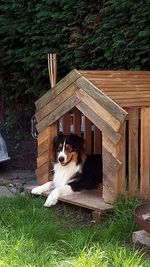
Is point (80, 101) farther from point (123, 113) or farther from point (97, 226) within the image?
point (97, 226)

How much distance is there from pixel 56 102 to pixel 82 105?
42cm

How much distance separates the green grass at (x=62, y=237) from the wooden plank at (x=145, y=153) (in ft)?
0.99

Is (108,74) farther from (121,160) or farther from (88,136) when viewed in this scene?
(121,160)

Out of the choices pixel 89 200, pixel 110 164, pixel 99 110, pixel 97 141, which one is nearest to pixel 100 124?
pixel 99 110

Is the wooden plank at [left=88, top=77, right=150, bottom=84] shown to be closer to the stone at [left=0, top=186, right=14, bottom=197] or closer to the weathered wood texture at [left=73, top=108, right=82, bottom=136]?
the weathered wood texture at [left=73, top=108, right=82, bottom=136]


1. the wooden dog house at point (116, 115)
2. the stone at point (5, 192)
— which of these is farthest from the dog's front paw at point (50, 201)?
the stone at point (5, 192)

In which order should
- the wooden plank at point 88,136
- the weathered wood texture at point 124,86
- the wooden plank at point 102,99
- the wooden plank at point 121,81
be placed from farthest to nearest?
1. the wooden plank at point 88,136
2. the wooden plank at point 121,81
3. the weathered wood texture at point 124,86
4. the wooden plank at point 102,99

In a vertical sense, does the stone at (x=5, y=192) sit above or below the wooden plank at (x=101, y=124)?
below

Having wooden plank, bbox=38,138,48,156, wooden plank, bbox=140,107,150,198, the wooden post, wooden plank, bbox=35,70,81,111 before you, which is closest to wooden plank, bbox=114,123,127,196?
wooden plank, bbox=140,107,150,198

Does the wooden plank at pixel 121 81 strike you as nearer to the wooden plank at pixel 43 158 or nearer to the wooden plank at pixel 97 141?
the wooden plank at pixel 97 141

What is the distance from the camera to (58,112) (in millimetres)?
5008

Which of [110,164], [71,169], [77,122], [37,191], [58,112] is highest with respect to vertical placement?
[58,112]

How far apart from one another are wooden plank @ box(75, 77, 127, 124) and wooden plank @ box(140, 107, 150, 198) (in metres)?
0.40

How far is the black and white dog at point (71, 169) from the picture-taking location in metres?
4.89
